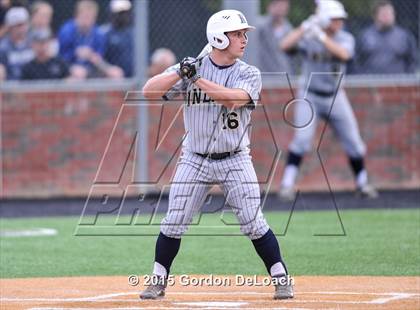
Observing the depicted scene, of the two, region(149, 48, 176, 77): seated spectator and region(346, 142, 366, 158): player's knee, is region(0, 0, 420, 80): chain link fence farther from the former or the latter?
region(346, 142, 366, 158): player's knee

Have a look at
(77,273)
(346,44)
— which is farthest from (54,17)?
(77,273)

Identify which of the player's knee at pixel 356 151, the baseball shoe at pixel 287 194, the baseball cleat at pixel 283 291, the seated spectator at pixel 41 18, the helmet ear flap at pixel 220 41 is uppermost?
the helmet ear flap at pixel 220 41

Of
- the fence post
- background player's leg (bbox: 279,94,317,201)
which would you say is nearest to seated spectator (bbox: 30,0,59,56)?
the fence post

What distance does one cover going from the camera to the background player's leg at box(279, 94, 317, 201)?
14023mm

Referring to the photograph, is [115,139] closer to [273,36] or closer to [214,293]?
[273,36]

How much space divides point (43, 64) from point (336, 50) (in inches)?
176

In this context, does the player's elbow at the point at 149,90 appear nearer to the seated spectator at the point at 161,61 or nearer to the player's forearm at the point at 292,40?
the player's forearm at the point at 292,40

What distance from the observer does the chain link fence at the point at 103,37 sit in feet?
50.2

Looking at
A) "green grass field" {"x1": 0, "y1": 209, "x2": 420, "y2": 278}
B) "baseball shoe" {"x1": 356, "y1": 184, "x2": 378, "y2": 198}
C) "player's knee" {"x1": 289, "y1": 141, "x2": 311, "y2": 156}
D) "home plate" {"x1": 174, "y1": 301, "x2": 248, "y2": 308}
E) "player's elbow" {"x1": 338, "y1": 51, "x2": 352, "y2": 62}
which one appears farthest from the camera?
"baseball shoe" {"x1": 356, "y1": 184, "x2": 378, "y2": 198}

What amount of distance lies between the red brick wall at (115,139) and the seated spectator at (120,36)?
1.95 feet

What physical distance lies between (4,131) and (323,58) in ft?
15.9

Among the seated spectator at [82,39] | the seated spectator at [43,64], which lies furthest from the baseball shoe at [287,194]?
the seated spectator at [43,64]

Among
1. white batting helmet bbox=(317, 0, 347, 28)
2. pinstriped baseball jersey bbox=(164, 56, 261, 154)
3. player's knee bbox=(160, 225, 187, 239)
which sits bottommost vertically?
white batting helmet bbox=(317, 0, 347, 28)

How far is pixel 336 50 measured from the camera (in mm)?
13828
